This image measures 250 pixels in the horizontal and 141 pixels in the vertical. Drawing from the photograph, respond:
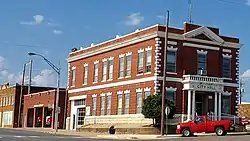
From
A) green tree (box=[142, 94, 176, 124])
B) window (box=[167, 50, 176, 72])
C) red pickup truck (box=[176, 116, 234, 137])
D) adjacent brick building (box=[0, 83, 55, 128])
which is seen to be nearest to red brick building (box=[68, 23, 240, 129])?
window (box=[167, 50, 176, 72])

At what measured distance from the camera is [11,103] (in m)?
99.3

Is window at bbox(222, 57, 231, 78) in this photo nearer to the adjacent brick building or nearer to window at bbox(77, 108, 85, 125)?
window at bbox(77, 108, 85, 125)

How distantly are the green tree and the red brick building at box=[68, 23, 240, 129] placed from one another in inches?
96.6

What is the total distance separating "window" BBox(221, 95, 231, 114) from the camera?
178 ft

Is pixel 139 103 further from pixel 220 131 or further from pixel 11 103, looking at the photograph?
pixel 11 103

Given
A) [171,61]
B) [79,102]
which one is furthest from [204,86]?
[79,102]

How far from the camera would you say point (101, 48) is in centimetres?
6288

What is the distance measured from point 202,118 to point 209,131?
4.14 ft

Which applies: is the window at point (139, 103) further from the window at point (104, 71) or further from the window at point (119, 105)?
the window at point (104, 71)

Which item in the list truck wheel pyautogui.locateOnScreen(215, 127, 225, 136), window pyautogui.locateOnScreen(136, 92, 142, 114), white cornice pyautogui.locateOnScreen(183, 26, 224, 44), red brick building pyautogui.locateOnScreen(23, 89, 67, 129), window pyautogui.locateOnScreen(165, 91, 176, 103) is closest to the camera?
truck wheel pyautogui.locateOnScreen(215, 127, 225, 136)

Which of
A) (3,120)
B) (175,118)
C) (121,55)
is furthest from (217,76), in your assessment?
(3,120)

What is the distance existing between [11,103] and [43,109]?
21.9 metres

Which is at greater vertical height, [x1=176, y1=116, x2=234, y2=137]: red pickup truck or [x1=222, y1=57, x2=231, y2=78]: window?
[x1=222, y1=57, x2=231, y2=78]: window

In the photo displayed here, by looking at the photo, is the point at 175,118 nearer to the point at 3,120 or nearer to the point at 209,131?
the point at 209,131
